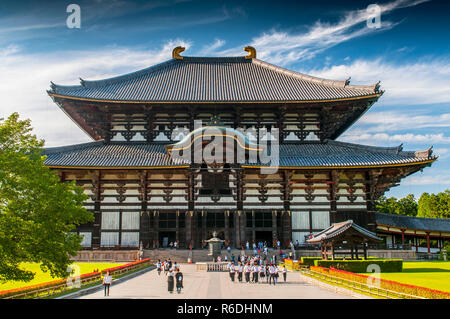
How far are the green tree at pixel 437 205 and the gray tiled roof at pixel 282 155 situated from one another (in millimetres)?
33835

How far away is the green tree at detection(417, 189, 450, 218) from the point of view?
2552 inches

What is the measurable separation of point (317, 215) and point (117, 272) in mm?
20364

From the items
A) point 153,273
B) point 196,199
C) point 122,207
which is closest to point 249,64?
point 196,199

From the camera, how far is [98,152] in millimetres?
39062

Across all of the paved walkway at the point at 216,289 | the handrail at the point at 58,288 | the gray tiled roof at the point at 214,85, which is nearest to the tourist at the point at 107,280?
the paved walkway at the point at 216,289

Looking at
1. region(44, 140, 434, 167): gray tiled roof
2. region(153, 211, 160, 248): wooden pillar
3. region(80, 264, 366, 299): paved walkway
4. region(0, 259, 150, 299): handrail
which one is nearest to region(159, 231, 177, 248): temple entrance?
region(153, 211, 160, 248): wooden pillar

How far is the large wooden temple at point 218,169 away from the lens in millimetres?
37156

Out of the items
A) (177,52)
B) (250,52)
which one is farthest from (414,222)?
(177,52)

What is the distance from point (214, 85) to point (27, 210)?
97.2ft

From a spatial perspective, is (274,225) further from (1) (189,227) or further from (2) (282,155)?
(1) (189,227)

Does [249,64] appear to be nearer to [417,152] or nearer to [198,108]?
[198,108]

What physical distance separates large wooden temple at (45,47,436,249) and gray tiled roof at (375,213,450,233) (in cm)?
365

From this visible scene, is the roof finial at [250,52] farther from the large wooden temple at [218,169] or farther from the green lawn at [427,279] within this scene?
the green lawn at [427,279]

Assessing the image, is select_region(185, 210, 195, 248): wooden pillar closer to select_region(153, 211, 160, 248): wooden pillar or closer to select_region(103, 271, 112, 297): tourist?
select_region(153, 211, 160, 248): wooden pillar
